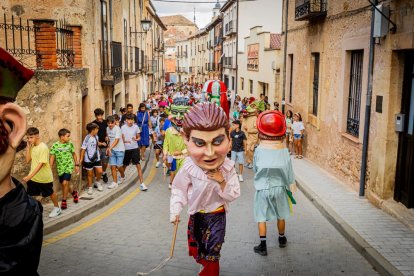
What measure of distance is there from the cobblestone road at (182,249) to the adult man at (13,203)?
11.2 ft

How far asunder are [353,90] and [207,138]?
6.73 m

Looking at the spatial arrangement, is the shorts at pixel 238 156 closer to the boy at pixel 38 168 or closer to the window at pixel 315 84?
the window at pixel 315 84

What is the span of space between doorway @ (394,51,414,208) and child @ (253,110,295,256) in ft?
8.28

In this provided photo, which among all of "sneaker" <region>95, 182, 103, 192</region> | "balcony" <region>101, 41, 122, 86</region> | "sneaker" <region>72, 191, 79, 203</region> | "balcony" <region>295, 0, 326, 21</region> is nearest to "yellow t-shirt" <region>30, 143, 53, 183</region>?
"sneaker" <region>72, 191, 79, 203</region>

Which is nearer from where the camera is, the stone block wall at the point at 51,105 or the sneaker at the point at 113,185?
the stone block wall at the point at 51,105

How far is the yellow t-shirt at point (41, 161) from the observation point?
7562 mm

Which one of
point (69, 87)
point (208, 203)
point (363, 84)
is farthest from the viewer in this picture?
point (363, 84)

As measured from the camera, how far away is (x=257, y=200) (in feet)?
21.3

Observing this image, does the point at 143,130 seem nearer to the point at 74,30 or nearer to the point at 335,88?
the point at 74,30

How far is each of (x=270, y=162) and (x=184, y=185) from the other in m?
1.74

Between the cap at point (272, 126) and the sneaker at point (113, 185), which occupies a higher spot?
the cap at point (272, 126)

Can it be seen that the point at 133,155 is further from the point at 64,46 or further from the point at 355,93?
the point at 355,93

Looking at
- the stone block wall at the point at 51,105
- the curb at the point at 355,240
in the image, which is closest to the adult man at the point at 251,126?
the curb at the point at 355,240

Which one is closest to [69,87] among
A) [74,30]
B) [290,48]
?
[74,30]
